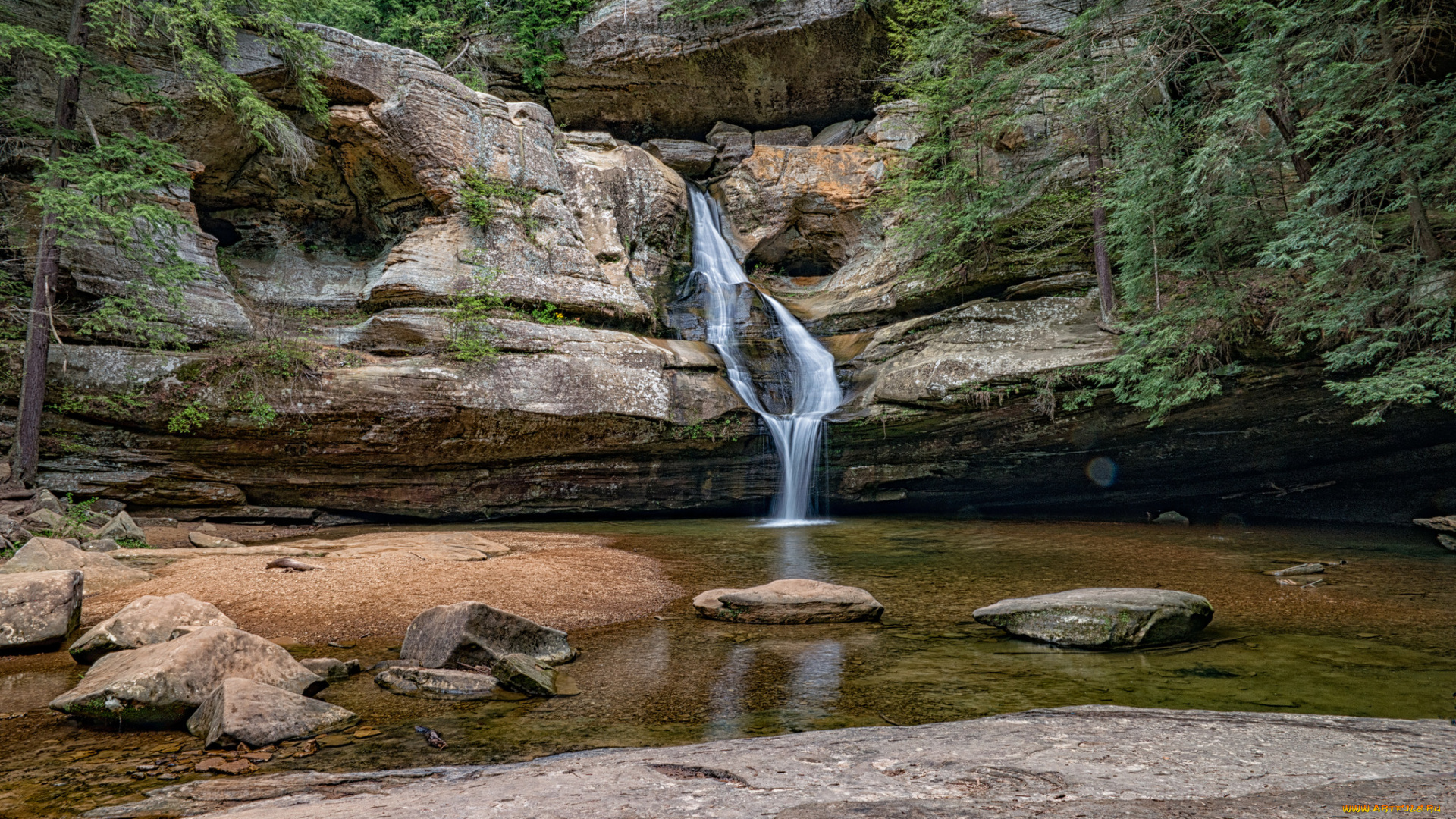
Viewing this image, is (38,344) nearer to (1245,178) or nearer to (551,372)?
(551,372)

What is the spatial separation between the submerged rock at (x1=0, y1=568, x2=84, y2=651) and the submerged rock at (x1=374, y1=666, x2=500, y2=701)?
259cm

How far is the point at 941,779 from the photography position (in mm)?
2389

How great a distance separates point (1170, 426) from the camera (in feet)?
41.6

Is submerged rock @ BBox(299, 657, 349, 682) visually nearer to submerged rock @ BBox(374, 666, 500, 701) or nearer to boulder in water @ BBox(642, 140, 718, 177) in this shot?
submerged rock @ BBox(374, 666, 500, 701)

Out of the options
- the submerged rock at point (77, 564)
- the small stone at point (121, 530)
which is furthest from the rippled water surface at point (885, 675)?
the small stone at point (121, 530)

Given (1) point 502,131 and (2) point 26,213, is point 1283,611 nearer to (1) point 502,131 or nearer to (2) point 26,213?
(1) point 502,131

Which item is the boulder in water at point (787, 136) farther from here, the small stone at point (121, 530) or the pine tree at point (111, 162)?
the small stone at point (121, 530)

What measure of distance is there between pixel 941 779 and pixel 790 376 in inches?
528

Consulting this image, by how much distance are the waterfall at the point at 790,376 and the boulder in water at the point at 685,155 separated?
3.00 m

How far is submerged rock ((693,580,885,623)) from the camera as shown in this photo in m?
5.62

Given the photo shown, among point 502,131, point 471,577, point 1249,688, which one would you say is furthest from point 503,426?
point 1249,688

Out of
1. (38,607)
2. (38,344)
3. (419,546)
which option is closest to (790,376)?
(419,546)

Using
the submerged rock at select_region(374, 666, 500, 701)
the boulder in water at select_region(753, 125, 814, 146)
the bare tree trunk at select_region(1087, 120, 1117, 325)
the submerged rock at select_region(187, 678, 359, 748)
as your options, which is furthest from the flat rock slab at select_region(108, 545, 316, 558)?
the boulder in water at select_region(753, 125, 814, 146)

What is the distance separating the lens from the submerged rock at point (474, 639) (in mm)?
4133
